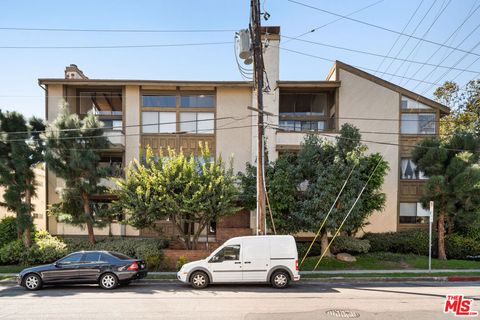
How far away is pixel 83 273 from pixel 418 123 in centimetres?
2071

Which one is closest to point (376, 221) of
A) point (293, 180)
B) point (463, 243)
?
point (463, 243)

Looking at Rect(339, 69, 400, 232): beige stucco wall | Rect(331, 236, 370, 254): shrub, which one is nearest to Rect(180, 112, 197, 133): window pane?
Rect(339, 69, 400, 232): beige stucco wall

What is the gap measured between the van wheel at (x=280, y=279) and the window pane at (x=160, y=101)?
42.7 feet

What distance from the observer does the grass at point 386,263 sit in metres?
13.6

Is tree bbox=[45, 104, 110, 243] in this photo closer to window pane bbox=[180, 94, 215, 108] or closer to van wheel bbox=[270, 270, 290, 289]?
window pane bbox=[180, 94, 215, 108]

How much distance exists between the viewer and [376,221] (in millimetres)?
18281

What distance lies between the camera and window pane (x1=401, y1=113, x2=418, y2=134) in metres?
18.7

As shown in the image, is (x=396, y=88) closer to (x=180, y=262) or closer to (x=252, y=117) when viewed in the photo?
(x=252, y=117)

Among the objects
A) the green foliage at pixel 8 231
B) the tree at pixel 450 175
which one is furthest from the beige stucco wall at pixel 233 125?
the green foliage at pixel 8 231

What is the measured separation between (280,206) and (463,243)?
10.7m

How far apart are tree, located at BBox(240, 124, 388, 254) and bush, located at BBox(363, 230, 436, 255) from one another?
2.96m

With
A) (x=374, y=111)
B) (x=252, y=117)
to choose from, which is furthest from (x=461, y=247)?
(x=252, y=117)

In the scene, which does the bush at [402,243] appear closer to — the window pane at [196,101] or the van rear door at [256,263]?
the van rear door at [256,263]

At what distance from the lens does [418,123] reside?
61.6ft
